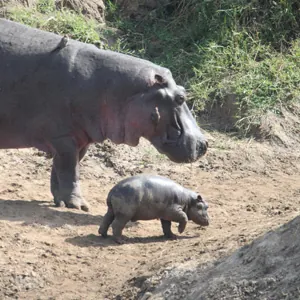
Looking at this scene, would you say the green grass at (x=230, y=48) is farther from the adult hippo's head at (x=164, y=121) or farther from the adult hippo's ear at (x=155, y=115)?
the adult hippo's ear at (x=155, y=115)

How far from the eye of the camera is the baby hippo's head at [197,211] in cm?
759

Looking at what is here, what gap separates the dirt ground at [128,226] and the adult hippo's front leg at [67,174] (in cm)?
14

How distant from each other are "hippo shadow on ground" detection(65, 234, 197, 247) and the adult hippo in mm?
956

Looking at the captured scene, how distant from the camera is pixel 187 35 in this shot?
12.5 meters

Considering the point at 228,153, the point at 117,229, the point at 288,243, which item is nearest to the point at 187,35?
the point at 228,153

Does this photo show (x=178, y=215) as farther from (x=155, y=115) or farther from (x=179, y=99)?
(x=179, y=99)

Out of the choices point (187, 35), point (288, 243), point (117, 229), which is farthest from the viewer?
point (187, 35)

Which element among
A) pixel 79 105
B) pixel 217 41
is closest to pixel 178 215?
pixel 79 105

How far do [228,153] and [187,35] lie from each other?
262cm

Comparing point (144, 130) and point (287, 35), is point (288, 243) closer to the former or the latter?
point (144, 130)

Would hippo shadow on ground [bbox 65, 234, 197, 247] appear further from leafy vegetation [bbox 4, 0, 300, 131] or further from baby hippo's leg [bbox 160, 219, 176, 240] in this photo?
leafy vegetation [bbox 4, 0, 300, 131]

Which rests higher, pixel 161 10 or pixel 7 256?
pixel 161 10

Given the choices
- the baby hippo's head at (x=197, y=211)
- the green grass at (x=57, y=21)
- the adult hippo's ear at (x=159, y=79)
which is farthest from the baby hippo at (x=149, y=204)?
the green grass at (x=57, y=21)

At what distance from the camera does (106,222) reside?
7219mm
